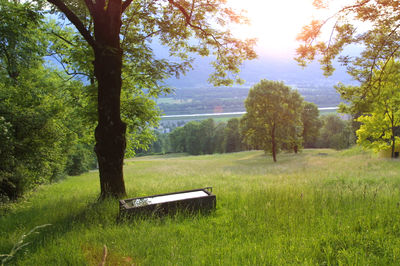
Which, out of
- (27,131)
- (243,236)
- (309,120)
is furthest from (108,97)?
(309,120)

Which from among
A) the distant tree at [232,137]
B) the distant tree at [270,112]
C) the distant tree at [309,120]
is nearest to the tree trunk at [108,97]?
the distant tree at [270,112]

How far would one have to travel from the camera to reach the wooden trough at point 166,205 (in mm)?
5234

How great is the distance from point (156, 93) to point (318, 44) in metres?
6.69

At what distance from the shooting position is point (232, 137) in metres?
102

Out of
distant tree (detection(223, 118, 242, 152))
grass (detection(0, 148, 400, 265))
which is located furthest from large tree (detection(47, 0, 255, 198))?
distant tree (detection(223, 118, 242, 152))

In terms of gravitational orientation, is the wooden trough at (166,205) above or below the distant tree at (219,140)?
above

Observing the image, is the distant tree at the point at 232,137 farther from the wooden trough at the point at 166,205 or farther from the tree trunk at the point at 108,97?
the wooden trough at the point at 166,205

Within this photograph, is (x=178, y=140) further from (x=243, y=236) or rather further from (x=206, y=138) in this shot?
(x=243, y=236)

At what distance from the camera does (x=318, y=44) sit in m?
9.32

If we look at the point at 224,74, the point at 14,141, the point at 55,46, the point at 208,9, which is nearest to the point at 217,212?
the point at 224,74

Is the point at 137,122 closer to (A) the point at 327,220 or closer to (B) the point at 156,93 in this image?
(B) the point at 156,93

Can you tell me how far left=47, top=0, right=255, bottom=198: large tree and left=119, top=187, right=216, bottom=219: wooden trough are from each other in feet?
6.75

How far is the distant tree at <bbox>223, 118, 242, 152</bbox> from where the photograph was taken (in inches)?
3887

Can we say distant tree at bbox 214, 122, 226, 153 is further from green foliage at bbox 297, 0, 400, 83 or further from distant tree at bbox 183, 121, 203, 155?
green foliage at bbox 297, 0, 400, 83
